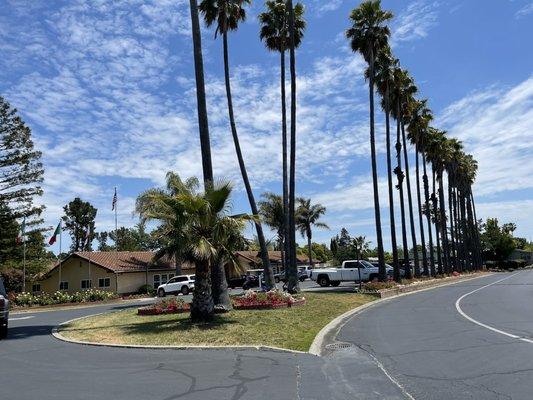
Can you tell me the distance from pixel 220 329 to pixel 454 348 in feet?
20.4

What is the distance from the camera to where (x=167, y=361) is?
34.6 ft

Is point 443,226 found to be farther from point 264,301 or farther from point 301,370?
point 301,370

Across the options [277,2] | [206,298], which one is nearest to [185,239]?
[206,298]

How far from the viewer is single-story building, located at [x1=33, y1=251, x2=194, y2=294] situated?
4688 centimetres

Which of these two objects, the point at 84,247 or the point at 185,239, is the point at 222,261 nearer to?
the point at 185,239

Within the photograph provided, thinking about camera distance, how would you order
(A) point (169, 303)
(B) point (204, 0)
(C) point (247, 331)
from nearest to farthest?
(C) point (247, 331) → (A) point (169, 303) → (B) point (204, 0)

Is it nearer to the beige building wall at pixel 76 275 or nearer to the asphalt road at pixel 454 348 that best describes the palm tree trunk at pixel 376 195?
the asphalt road at pixel 454 348

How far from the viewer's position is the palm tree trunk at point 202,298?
15.5 m

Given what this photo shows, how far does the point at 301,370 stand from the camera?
9.41m

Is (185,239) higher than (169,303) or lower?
higher

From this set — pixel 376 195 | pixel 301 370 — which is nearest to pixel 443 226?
pixel 376 195

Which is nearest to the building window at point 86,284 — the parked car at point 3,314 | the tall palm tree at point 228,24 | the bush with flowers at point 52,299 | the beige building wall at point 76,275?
the beige building wall at point 76,275

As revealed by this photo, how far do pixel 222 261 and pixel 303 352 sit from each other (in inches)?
236

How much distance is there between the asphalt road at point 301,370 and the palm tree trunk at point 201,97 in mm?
7650
